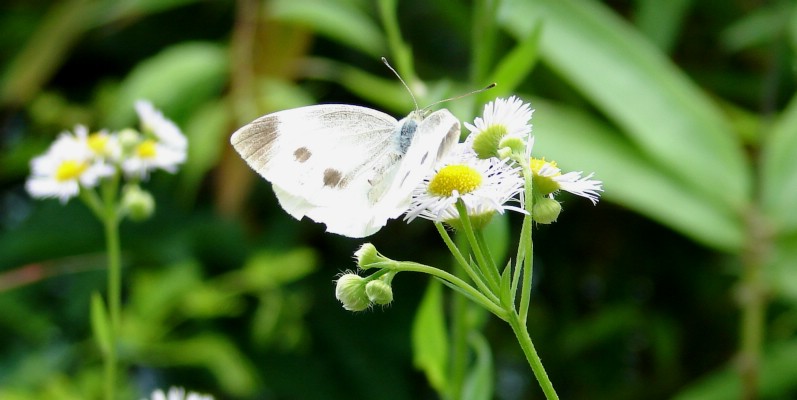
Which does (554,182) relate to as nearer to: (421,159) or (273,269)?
(421,159)

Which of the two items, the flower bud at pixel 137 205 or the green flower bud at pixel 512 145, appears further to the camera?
the flower bud at pixel 137 205

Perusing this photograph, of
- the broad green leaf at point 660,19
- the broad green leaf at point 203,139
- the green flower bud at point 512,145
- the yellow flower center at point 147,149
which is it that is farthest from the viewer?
the broad green leaf at point 660,19

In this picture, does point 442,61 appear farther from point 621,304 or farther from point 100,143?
point 100,143

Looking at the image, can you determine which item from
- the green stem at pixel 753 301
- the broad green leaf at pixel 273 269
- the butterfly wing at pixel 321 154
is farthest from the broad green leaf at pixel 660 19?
the butterfly wing at pixel 321 154

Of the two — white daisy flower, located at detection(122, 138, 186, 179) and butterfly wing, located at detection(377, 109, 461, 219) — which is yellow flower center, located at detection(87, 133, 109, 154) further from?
butterfly wing, located at detection(377, 109, 461, 219)

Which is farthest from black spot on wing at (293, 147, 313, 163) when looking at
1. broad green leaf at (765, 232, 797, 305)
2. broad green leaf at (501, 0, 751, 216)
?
broad green leaf at (765, 232, 797, 305)

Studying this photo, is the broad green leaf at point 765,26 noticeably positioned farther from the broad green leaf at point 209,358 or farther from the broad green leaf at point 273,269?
the broad green leaf at point 209,358
